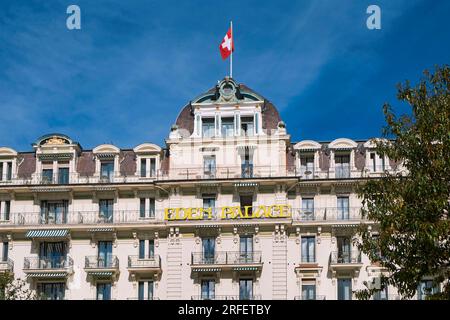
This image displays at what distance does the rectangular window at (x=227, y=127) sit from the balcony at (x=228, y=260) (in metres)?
8.43

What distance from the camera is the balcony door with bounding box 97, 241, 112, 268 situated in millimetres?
54844

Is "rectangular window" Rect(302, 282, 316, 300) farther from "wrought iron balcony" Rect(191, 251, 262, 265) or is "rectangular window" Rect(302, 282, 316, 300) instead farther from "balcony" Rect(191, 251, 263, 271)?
"wrought iron balcony" Rect(191, 251, 262, 265)

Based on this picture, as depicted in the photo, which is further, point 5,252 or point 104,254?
point 5,252

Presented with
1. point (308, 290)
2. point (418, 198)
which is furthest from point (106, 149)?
point (418, 198)

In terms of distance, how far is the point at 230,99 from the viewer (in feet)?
185

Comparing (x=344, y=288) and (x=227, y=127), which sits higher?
(x=227, y=127)

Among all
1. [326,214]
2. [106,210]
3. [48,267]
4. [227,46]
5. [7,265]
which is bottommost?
[48,267]

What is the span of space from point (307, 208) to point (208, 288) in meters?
8.63

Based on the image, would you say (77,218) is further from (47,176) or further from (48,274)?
(48,274)

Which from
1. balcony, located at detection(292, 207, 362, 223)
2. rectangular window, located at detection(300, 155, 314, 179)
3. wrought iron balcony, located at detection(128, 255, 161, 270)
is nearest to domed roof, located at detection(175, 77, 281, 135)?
rectangular window, located at detection(300, 155, 314, 179)

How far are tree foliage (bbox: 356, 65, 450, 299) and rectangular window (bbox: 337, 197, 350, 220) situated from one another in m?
23.1

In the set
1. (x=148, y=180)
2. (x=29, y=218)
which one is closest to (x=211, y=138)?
(x=148, y=180)

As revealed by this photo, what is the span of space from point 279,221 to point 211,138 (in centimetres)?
748
